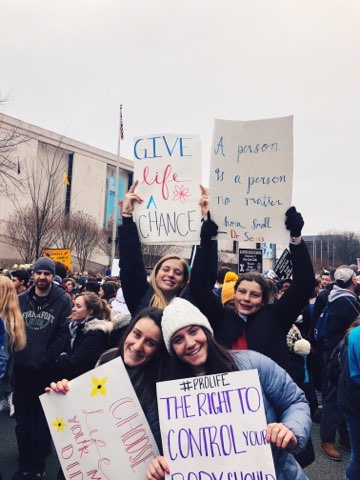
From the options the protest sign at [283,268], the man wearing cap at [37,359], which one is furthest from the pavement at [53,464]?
the protest sign at [283,268]

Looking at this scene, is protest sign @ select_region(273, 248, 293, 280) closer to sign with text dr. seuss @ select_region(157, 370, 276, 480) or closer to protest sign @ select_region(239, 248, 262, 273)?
protest sign @ select_region(239, 248, 262, 273)

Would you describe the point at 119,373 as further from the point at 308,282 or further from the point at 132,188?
the point at 132,188

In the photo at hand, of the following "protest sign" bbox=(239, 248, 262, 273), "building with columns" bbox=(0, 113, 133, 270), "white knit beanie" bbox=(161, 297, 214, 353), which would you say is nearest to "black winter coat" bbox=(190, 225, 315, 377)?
"white knit beanie" bbox=(161, 297, 214, 353)

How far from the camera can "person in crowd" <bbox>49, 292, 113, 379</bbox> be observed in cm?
373

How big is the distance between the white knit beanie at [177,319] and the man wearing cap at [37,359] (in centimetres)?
235

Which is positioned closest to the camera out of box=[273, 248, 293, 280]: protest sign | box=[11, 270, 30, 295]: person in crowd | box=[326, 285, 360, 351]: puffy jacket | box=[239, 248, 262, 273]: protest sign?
box=[326, 285, 360, 351]: puffy jacket

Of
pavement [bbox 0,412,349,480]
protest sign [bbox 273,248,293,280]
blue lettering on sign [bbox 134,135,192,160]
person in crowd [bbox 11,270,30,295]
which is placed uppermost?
blue lettering on sign [bbox 134,135,192,160]

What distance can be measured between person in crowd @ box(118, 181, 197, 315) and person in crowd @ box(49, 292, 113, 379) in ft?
2.46

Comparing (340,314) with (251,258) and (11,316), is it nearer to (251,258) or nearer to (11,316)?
(11,316)

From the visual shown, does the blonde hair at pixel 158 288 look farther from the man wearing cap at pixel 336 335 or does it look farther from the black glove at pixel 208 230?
the man wearing cap at pixel 336 335

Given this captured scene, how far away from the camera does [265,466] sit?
70.2 inches

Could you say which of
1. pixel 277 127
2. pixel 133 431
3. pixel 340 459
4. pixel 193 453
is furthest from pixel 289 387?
pixel 340 459

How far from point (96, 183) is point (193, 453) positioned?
51730 millimetres

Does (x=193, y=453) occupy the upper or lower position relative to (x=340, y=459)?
upper
